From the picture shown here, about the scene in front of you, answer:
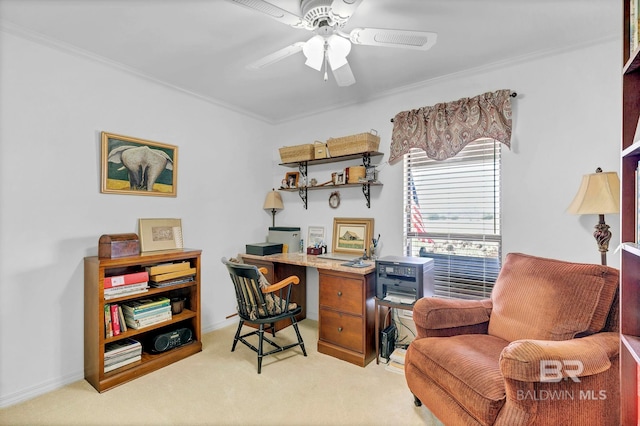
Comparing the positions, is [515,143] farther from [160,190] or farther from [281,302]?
[160,190]

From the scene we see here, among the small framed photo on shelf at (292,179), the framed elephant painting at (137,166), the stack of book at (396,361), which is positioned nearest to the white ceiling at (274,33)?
the framed elephant painting at (137,166)

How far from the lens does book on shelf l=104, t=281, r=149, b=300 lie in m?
2.24

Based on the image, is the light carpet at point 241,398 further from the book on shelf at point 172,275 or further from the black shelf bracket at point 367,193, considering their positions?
the black shelf bracket at point 367,193

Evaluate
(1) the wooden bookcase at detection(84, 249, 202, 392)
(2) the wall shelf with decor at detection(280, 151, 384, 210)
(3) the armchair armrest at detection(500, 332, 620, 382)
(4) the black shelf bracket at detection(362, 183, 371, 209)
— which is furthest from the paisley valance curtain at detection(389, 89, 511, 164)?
(1) the wooden bookcase at detection(84, 249, 202, 392)

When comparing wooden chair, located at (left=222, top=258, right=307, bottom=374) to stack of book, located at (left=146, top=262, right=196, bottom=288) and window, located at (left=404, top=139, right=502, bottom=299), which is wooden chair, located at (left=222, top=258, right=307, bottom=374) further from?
window, located at (left=404, top=139, right=502, bottom=299)

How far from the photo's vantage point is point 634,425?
107cm

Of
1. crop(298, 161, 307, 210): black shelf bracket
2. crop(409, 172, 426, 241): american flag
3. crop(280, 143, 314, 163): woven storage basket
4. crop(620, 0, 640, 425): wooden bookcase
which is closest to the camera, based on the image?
crop(620, 0, 640, 425): wooden bookcase

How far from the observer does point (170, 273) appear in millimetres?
2578

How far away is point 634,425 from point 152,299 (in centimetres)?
295

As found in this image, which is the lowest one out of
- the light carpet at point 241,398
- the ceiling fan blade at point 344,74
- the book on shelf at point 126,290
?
the light carpet at point 241,398

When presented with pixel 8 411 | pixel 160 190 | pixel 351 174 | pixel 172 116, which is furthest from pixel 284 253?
pixel 8 411

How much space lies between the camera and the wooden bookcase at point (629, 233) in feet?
3.59

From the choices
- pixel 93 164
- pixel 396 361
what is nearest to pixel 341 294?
pixel 396 361

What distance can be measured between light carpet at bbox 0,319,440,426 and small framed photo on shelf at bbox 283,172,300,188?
6.20 feet
